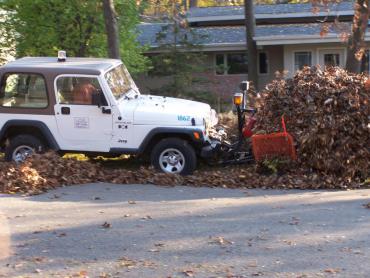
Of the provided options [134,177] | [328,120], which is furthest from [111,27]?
[328,120]

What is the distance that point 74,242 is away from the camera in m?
6.68

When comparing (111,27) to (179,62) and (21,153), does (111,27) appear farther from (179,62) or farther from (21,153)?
(179,62)

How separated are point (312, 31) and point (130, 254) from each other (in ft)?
72.5

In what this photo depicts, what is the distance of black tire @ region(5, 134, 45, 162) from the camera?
11000 millimetres

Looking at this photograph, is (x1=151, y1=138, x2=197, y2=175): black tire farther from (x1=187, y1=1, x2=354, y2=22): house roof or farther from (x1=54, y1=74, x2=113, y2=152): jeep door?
(x1=187, y1=1, x2=354, y2=22): house roof

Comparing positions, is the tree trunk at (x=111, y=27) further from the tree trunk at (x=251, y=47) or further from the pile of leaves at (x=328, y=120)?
the tree trunk at (x=251, y=47)

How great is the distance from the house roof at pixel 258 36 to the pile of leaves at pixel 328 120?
13410mm

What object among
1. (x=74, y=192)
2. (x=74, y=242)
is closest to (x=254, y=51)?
(x=74, y=192)

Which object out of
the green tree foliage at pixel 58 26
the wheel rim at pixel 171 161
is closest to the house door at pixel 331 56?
the green tree foliage at pixel 58 26

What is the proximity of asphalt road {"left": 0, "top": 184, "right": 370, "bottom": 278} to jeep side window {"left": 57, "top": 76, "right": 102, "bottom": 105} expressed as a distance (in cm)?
182

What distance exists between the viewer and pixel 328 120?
10.1m

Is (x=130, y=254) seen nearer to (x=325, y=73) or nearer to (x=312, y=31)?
(x=325, y=73)

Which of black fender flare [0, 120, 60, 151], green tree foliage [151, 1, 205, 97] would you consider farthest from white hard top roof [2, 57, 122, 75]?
green tree foliage [151, 1, 205, 97]

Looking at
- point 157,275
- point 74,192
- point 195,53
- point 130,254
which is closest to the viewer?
point 157,275
